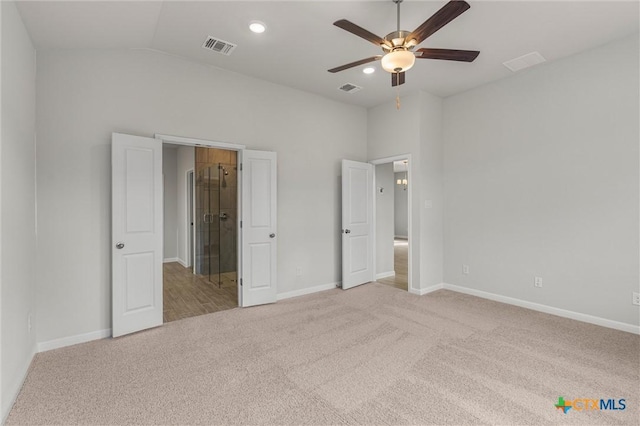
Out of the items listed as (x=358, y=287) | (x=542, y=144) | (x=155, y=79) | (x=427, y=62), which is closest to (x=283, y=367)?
(x=358, y=287)

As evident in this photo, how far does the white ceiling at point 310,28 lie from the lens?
256 centimetres

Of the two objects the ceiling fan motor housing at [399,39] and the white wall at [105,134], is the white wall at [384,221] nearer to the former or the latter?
the white wall at [105,134]

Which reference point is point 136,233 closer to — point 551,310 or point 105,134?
point 105,134

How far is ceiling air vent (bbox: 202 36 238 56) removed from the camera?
3.16 m

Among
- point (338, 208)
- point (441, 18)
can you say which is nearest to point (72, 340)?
point (338, 208)

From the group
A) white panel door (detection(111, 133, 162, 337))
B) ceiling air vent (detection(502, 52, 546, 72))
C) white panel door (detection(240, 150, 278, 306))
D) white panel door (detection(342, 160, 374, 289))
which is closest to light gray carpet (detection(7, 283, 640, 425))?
white panel door (detection(111, 133, 162, 337))

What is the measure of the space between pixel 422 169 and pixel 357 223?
1.32 m

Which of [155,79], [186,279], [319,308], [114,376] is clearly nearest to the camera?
[114,376]

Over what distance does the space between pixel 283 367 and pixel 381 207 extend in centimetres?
384

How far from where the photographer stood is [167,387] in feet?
7.25

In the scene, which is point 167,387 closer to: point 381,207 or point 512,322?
point 512,322

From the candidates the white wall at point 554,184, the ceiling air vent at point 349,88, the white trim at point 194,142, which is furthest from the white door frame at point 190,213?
the white wall at point 554,184

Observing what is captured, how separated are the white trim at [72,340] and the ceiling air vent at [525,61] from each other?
5.36 m

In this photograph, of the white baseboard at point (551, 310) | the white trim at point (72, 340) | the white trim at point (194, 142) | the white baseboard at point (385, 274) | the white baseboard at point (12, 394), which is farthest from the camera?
the white baseboard at point (385, 274)
